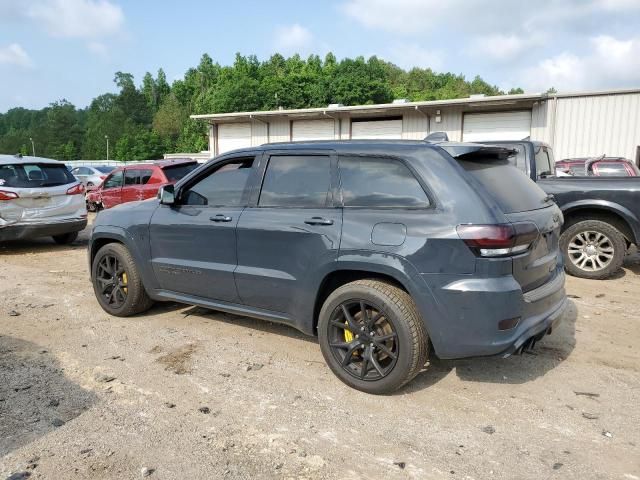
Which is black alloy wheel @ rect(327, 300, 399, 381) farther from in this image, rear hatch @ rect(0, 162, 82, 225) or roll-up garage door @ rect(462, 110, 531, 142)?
roll-up garage door @ rect(462, 110, 531, 142)

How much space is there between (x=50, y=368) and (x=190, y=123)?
312ft

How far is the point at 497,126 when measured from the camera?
20.9 metres

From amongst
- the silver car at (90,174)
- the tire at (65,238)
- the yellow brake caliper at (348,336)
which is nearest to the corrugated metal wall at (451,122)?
the silver car at (90,174)

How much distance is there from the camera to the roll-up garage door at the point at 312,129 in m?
24.7

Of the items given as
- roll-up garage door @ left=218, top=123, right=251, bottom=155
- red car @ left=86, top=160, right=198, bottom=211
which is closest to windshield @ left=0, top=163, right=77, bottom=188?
red car @ left=86, top=160, right=198, bottom=211

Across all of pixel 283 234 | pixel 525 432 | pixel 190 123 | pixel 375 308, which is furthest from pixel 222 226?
pixel 190 123

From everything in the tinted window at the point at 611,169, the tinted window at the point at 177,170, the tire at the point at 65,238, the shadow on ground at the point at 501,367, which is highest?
the tinted window at the point at 611,169

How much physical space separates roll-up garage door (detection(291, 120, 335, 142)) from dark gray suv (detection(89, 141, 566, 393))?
20.4 m

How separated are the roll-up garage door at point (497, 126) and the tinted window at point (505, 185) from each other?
17.4 meters

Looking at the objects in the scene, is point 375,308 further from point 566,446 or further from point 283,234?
point 566,446

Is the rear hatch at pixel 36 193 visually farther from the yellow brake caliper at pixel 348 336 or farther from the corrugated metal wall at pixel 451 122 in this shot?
the corrugated metal wall at pixel 451 122

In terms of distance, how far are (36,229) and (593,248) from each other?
905 cm

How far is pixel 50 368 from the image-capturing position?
4141 mm

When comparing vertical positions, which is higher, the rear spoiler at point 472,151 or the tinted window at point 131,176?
the rear spoiler at point 472,151
